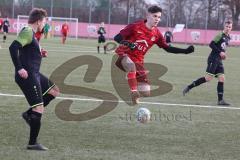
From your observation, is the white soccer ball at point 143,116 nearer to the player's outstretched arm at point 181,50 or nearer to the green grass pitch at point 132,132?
the green grass pitch at point 132,132

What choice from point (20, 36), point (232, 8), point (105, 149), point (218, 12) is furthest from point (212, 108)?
point (232, 8)

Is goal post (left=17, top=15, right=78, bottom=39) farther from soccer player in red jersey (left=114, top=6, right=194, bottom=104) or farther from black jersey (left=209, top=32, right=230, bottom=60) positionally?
soccer player in red jersey (left=114, top=6, right=194, bottom=104)

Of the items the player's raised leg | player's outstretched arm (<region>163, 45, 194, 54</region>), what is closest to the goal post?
the player's raised leg

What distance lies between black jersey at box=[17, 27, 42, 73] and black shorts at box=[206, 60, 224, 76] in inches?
267

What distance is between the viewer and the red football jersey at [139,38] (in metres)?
10.4

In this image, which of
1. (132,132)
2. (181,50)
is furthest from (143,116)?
(181,50)

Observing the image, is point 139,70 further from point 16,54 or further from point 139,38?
point 16,54

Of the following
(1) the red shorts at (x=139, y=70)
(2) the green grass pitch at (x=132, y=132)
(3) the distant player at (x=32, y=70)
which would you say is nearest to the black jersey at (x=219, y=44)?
(2) the green grass pitch at (x=132, y=132)

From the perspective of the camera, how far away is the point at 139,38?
1048 cm

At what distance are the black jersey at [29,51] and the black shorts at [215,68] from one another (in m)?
6.78

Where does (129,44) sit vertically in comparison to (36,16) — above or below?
below

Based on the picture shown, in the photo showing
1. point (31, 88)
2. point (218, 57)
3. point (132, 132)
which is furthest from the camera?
point (218, 57)

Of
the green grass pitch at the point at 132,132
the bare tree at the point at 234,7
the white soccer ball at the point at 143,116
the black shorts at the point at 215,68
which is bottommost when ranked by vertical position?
the green grass pitch at the point at 132,132

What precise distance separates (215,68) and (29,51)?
22.9ft
